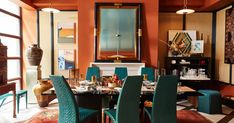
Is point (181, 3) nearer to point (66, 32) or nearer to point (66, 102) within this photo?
point (66, 32)

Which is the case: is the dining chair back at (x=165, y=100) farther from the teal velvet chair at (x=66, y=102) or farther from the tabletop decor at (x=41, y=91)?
the tabletop decor at (x=41, y=91)

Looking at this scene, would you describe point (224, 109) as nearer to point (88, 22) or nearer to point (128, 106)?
point (128, 106)

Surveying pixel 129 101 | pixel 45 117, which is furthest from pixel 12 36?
pixel 129 101

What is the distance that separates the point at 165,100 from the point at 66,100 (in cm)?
131

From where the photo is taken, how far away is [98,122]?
10.9 feet

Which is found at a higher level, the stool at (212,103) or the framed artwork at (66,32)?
the framed artwork at (66,32)

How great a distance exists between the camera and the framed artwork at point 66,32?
21.6ft

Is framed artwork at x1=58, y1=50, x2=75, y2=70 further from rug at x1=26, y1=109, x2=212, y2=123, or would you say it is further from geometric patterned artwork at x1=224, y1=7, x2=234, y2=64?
geometric patterned artwork at x1=224, y1=7, x2=234, y2=64

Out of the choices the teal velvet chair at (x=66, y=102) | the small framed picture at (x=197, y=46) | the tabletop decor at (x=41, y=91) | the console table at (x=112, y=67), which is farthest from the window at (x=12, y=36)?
the small framed picture at (x=197, y=46)

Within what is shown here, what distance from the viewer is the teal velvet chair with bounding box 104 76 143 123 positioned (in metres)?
2.62

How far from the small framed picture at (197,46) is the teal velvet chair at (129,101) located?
13.4 feet

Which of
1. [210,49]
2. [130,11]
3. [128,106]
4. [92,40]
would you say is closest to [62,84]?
[128,106]

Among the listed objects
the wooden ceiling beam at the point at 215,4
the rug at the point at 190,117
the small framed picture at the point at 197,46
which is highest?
the wooden ceiling beam at the point at 215,4

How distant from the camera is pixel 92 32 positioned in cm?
575
